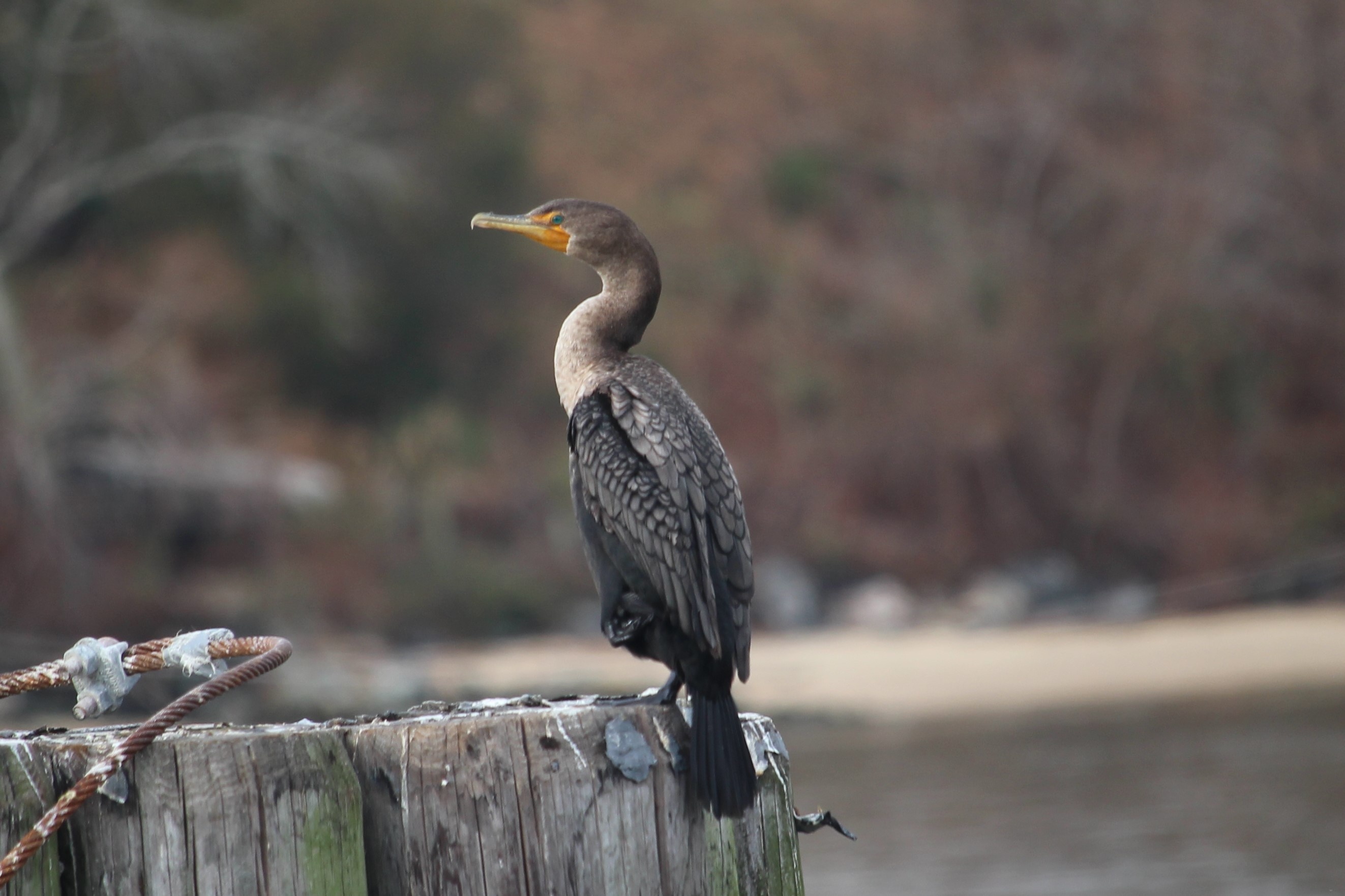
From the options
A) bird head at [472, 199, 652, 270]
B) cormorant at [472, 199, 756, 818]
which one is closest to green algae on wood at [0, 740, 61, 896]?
cormorant at [472, 199, 756, 818]

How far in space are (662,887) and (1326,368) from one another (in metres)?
17.5

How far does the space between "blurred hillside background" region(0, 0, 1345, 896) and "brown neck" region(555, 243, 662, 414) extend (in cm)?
594

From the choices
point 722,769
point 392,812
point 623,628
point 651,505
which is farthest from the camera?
point 623,628

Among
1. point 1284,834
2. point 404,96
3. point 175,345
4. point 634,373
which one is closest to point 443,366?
point 404,96

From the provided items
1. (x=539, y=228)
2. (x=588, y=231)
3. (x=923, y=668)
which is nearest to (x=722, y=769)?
(x=588, y=231)

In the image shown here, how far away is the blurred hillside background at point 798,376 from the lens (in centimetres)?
1238

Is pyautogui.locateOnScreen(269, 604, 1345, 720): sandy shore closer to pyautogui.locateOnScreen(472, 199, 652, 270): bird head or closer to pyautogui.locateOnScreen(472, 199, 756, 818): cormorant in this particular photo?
pyautogui.locateOnScreen(472, 199, 652, 270): bird head

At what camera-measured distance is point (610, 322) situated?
3.37 meters

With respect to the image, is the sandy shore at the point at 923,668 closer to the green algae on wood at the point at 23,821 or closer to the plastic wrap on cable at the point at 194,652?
the plastic wrap on cable at the point at 194,652

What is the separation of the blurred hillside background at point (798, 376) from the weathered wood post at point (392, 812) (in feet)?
22.1

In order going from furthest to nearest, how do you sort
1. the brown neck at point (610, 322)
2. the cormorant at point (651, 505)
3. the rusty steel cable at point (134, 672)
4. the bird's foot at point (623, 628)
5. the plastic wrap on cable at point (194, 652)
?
the brown neck at point (610, 322) → the bird's foot at point (623, 628) → the cormorant at point (651, 505) → the plastic wrap on cable at point (194, 652) → the rusty steel cable at point (134, 672)

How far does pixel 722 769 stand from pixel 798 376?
15.7 m

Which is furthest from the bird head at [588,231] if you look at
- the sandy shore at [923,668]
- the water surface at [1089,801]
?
the sandy shore at [923,668]

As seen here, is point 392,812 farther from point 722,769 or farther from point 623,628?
point 623,628
